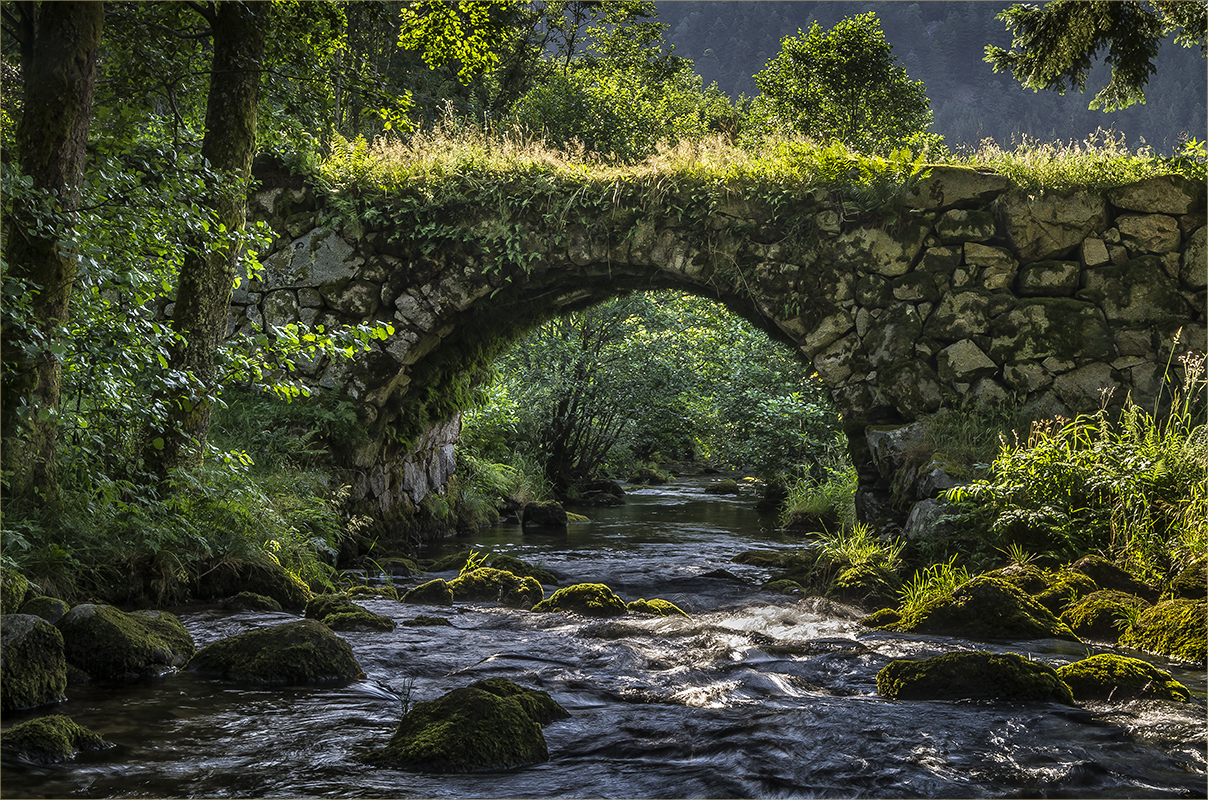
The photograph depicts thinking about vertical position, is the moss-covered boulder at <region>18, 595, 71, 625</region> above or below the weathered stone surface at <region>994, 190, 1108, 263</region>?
below

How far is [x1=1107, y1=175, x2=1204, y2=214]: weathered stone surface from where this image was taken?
7.77 metres

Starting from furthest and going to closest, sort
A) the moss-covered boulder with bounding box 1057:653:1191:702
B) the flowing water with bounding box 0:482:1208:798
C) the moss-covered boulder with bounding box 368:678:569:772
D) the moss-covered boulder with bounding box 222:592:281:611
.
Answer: the moss-covered boulder with bounding box 222:592:281:611
the moss-covered boulder with bounding box 1057:653:1191:702
the moss-covered boulder with bounding box 368:678:569:772
the flowing water with bounding box 0:482:1208:798

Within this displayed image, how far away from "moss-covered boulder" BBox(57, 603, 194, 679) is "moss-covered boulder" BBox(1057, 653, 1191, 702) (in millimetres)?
4399

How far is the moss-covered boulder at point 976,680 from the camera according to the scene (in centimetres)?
383

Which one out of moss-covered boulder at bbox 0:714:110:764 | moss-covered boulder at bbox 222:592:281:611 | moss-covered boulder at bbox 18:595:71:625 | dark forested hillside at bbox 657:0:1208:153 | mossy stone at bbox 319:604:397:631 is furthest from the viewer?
dark forested hillside at bbox 657:0:1208:153

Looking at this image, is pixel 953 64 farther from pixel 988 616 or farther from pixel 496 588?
pixel 496 588

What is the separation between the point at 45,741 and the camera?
2793 millimetres

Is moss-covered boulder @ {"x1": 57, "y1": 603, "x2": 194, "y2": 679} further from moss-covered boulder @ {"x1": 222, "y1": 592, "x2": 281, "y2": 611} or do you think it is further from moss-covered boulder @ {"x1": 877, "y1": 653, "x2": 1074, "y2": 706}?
moss-covered boulder @ {"x1": 877, "y1": 653, "x2": 1074, "y2": 706}

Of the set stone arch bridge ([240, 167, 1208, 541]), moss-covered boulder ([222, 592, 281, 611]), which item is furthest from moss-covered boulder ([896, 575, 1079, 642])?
moss-covered boulder ([222, 592, 281, 611])

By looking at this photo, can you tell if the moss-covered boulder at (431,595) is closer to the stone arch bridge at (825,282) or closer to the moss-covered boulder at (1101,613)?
the stone arch bridge at (825,282)

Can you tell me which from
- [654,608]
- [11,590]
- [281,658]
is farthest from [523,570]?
[11,590]

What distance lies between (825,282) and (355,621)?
5.73 metres

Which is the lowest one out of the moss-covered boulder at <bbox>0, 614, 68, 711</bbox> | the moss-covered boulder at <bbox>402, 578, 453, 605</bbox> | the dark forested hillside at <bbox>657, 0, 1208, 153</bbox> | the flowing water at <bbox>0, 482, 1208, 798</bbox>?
the flowing water at <bbox>0, 482, 1208, 798</bbox>

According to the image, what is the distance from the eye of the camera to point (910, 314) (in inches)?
323
